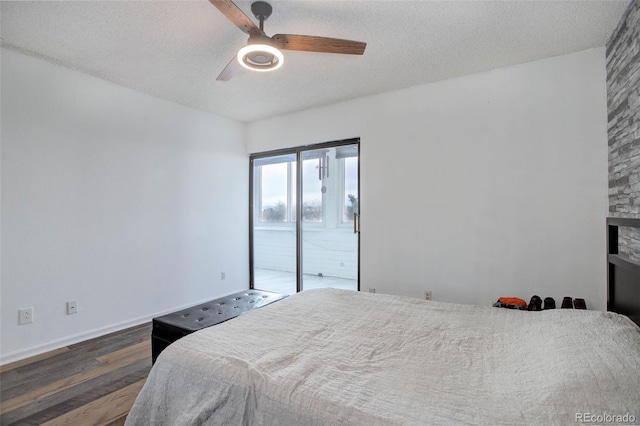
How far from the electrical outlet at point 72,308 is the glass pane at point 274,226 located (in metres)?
2.20

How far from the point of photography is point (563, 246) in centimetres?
255

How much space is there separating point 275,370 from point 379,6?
6.93ft

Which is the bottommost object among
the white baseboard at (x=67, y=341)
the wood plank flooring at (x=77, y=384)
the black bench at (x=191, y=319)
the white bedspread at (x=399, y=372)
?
the wood plank flooring at (x=77, y=384)

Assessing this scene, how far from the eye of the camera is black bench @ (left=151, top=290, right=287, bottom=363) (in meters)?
1.98

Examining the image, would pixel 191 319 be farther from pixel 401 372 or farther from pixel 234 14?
pixel 234 14

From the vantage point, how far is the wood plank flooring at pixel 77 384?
1797 millimetres

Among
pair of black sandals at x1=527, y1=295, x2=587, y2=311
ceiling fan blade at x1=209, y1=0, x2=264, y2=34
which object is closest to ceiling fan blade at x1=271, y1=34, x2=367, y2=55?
ceiling fan blade at x1=209, y1=0, x2=264, y2=34

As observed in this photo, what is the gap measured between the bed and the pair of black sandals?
36.9 inches

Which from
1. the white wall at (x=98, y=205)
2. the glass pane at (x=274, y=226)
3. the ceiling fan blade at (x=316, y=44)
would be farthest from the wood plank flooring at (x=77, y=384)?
the ceiling fan blade at (x=316, y=44)

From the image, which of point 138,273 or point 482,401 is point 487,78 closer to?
point 482,401

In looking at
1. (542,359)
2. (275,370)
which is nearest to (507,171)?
(542,359)

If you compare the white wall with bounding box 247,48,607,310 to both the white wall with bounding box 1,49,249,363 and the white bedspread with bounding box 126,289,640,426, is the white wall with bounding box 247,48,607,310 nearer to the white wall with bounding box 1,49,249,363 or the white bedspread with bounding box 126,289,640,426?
the white bedspread with bounding box 126,289,640,426

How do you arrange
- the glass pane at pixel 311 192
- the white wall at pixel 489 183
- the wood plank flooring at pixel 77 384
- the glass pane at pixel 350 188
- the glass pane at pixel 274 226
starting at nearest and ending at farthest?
the wood plank flooring at pixel 77 384 < the white wall at pixel 489 183 < the glass pane at pixel 350 188 < the glass pane at pixel 311 192 < the glass pane at pixel 274 226

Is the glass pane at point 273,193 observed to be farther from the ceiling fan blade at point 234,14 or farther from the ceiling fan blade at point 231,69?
the ceiling fan blade at point 234,14
